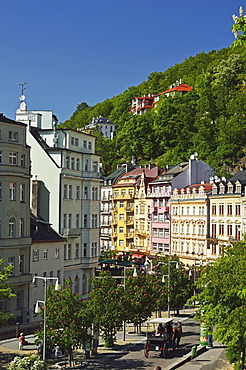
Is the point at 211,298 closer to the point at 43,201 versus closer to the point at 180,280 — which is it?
the point at 180,280

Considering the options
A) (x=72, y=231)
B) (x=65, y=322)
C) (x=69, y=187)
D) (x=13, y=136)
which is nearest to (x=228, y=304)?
(x=65, y=322)

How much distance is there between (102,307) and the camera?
4119cm

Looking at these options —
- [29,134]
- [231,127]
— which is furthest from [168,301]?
[231,127]

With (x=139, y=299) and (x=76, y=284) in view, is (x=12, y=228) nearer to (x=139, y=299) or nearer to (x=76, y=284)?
(x=139, y=299)

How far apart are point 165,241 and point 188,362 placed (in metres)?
57.7

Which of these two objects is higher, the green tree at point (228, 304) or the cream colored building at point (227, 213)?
the cream colored building at point (227, 213)

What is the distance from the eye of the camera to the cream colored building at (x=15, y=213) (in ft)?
168

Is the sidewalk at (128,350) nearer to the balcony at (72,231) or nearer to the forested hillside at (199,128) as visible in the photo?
the balcony at (72,231)

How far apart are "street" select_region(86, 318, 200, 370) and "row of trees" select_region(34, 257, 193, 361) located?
1311 mm

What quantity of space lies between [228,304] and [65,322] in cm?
949

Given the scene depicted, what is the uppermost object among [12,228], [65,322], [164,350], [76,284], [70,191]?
[70,191]

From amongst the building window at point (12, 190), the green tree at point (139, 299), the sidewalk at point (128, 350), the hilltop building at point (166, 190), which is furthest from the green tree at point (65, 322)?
the hilltop building at point (166, 190)

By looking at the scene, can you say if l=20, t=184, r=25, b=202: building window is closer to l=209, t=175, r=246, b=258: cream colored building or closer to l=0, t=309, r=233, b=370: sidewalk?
l=0, t=309, r=233, b=370: sidewalk

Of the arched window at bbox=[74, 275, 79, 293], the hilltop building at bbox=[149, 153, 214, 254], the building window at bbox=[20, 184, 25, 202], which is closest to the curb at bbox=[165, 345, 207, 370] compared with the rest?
the building window at bbox=[20, 184, 25, 202]
